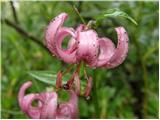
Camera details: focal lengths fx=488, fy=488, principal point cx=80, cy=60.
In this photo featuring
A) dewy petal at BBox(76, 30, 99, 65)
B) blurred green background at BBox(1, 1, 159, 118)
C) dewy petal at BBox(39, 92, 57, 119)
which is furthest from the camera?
blurred green background at BBox(1, 1, 159, 118)

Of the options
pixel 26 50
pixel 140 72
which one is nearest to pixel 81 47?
pixel 140 72

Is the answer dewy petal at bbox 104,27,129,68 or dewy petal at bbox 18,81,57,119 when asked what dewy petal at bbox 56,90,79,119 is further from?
dewy petal at bbox 104,27,129,68

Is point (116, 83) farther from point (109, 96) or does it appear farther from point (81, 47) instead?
point (81, 47)

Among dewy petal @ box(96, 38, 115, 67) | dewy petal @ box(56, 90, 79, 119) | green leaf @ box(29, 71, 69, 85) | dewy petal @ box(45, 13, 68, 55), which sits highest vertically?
dewy petal @ box(45, 13, 68, 55)

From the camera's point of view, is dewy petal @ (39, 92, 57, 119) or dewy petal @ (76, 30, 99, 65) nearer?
dewy petal @ (76, 30, 99, 65)

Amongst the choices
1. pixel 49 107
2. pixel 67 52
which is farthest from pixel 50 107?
pixel 67 52

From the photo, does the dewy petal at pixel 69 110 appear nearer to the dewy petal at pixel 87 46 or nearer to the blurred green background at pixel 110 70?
the dewy petal at pixel 87 46

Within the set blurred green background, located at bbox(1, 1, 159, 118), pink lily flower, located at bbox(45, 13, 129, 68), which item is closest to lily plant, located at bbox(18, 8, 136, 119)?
pink lily flower, located at bbox(45, 13, 129, 68)
